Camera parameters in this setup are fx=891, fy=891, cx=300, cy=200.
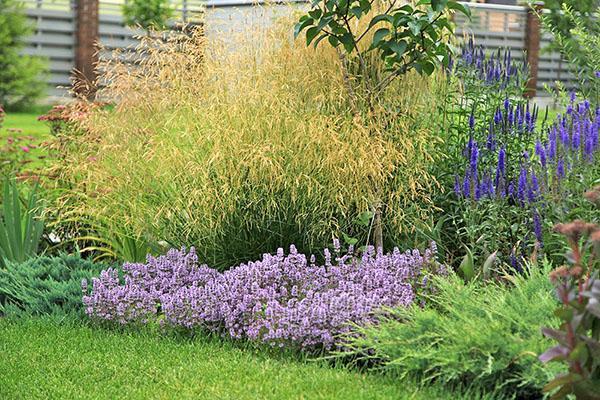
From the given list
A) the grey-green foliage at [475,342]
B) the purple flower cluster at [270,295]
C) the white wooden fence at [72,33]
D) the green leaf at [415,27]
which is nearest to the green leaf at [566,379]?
the grey-green foliage at [475,342]

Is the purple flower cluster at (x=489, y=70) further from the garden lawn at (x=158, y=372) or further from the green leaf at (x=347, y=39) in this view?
the garden lawn at (x=158, y=372)

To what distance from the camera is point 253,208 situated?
471 centimetres

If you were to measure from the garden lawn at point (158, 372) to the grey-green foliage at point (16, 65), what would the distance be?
42.4 feet

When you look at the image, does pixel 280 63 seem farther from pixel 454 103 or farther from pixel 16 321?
pixel 16 321

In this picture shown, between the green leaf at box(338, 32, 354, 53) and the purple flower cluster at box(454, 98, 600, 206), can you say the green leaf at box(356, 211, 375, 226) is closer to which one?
the purple flower cluster at box(454, 98, 600, 206)

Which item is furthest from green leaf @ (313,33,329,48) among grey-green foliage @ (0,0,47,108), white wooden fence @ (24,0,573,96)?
grey-green foliage @ (0,0,47,108)

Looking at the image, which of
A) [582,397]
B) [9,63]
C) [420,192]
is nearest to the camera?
[582,397]

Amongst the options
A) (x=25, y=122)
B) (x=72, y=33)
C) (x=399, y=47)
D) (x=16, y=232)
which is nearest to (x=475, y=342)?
(x=399, y=47)

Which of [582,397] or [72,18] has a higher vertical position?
[72,18]

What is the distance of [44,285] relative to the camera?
4.64 m

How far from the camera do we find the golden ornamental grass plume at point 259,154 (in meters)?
4.66

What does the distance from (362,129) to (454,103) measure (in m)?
0.81

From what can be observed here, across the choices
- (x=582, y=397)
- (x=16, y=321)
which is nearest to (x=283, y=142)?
(x=16, y=321)

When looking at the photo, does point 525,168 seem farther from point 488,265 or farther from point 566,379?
point 566,379
